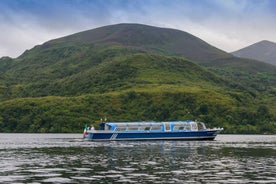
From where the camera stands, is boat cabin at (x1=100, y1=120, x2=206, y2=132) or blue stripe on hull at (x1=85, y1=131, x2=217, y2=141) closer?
blue stripe on hull at (x1=85, y1=131, x2=217, y2=141)

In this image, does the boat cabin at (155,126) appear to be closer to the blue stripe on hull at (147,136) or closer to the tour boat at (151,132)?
the tour boat at (151,132)

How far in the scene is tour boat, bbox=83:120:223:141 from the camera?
138000 millimetres

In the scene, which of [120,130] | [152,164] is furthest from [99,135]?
[152,164]

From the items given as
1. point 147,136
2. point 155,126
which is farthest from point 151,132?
point 155,126

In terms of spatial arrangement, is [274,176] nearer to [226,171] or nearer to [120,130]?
[226,171]

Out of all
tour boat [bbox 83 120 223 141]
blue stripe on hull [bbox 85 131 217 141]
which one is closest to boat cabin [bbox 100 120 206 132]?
tour boat [bbox 83 120 223 141]

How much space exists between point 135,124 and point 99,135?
11.6m

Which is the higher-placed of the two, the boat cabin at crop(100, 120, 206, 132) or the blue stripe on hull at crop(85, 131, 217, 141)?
the boat cabin at crop(100, 120, 206, 132)

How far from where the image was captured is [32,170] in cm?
4822

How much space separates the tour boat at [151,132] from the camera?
13800cm

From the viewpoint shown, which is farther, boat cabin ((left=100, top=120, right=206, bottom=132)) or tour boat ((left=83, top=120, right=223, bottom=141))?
boat cabin ((left=100, top=120, right=206, bottom=132))

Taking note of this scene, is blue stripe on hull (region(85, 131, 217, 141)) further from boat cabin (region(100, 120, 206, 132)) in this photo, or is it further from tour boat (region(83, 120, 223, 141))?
boat cabin (region(100, 120, 206, 132))

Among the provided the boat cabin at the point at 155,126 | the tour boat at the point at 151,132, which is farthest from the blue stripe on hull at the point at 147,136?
the boat cabin at the point at 155,126

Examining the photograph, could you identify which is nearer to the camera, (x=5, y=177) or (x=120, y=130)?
(x=5, y=177)
